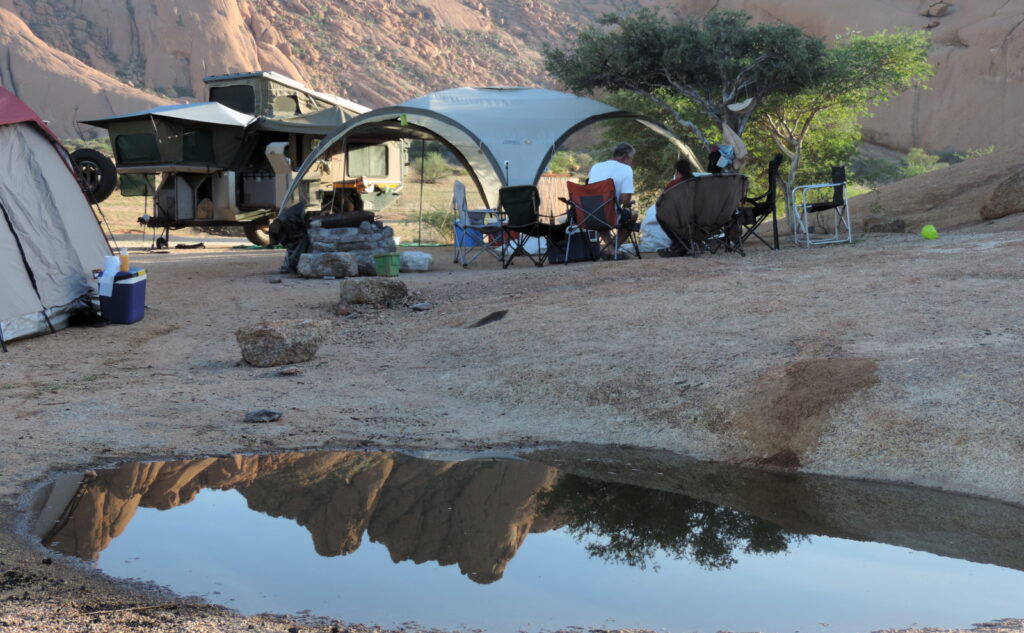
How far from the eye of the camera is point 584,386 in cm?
532

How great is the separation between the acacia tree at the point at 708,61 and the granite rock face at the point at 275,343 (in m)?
9.69

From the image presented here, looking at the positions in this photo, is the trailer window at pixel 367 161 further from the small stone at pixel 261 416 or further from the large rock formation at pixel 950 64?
the large rock formation at pixel 950 64

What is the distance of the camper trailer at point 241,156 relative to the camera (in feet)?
52.2

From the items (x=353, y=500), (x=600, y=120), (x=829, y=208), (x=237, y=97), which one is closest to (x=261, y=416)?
(x=353, y=500)

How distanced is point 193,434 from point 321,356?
190 cm

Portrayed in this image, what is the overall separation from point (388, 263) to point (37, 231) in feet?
12.4

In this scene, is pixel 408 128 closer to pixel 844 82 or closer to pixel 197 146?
pixel 197 146

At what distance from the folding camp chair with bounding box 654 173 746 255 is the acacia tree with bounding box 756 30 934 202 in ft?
17.4

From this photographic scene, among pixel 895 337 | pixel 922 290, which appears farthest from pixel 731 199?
pixel 895 337

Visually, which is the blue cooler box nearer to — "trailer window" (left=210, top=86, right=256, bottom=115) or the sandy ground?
the sandy ground

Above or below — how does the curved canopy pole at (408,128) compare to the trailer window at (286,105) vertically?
below

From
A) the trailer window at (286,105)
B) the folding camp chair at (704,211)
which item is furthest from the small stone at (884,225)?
the trailer window at (286,105)

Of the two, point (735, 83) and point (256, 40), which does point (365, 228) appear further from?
point (256, 40)

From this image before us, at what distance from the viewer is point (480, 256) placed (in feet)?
44.9
